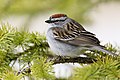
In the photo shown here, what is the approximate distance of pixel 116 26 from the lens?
3.18 meters

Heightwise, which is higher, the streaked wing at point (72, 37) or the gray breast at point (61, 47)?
the streaked wing at point (72, 37)

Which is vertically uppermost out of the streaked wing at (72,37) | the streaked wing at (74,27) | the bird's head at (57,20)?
the bird's head at (57,20)

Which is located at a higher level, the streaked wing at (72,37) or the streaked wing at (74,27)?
the streaked wing at (74,27)

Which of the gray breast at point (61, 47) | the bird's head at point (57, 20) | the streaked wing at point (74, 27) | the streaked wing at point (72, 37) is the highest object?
the bird's head at point (57, 20)

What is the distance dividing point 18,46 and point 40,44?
52 mm

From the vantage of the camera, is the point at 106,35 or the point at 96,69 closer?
the point at 96,69

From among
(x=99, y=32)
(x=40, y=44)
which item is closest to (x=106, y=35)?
(x=99, y=32)

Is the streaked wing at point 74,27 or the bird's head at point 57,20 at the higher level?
the bird's head at point 57,20

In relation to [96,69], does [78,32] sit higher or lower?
higher

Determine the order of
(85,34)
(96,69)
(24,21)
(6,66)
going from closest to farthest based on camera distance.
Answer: (96,69) < (6,66) < (85,34) < (24,21)

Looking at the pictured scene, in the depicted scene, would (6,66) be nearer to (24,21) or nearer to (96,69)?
(96,69)

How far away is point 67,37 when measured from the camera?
1.25m

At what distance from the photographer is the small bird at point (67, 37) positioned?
1185mm

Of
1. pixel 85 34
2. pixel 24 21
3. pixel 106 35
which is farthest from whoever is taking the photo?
pixel 106 35
